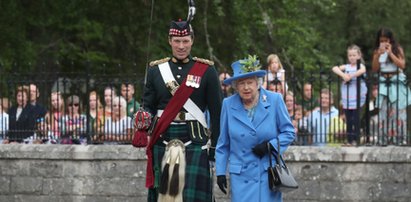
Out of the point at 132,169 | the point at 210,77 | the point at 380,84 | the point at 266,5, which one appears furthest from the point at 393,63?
the point at 266,5

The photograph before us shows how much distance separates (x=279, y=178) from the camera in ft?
32.4

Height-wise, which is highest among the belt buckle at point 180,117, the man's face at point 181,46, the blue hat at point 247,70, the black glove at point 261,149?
the man's face at point 181,46

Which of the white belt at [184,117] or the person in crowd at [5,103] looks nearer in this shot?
the white belt at [184,117]

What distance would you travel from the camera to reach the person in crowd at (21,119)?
1539cm

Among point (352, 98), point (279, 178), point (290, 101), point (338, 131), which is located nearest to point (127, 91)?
point (290, 101)

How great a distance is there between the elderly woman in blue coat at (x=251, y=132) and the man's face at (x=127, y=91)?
505 centimetres

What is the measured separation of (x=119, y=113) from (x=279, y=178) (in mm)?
5592

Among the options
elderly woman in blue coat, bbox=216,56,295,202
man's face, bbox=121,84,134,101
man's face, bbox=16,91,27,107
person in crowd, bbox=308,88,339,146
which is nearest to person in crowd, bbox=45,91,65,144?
man's face, bbox=16,91,27,107

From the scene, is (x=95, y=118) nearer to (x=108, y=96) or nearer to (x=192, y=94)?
(x=108, y=96)

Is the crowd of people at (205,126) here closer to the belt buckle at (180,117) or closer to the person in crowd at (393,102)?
the belt buckle at (180,117)

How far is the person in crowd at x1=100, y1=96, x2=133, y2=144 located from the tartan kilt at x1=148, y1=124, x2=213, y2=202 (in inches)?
164

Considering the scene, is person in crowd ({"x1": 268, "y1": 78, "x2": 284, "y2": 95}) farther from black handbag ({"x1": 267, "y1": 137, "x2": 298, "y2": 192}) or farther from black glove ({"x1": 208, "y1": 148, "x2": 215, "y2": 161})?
black handbag ({"x1": 267, "y1": 137, "x2": 298, "y2": 192})

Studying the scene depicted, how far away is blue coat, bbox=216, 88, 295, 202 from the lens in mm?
10039

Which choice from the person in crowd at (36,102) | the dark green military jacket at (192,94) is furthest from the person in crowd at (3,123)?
the dark green military jacket at (192,94)
